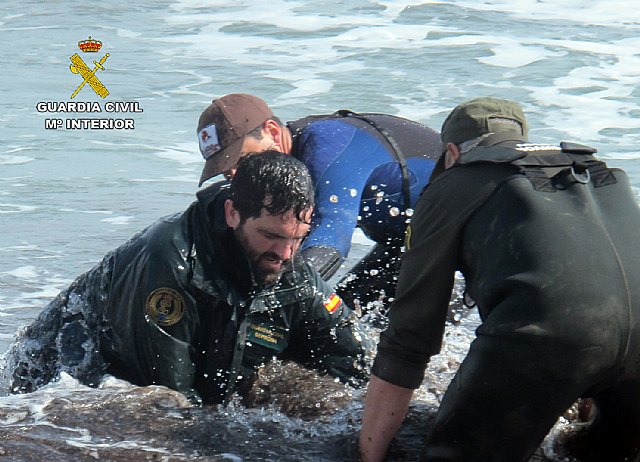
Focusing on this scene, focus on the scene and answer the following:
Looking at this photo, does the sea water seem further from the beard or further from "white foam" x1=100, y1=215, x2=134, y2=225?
the beard

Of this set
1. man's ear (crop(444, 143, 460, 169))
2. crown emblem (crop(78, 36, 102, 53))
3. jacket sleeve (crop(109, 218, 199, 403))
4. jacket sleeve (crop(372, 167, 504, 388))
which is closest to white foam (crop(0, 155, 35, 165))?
crown emblem (crop(78, 36, 102, 53))

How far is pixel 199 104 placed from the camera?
12.2 meters

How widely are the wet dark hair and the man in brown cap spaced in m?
0.75

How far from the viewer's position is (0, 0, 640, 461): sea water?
3506mm

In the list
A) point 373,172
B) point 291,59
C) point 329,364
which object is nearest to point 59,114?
point 291,59

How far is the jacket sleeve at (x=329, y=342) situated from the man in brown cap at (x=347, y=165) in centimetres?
43

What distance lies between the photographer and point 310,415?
3709 mm

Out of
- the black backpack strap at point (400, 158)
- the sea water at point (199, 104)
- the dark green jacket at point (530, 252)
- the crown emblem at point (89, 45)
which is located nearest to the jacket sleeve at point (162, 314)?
the sea water at point (199, 104)

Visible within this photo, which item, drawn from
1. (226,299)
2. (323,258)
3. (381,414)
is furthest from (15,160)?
(381,414)

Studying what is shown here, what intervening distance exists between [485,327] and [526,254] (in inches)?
8.5

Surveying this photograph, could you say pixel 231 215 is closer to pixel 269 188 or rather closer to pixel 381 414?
pixel 269 188

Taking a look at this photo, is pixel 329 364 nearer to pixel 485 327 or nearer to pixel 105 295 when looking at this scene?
pixel 105 295

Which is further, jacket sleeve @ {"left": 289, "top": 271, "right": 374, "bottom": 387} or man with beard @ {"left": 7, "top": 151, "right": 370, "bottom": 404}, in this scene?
jacket sleeve @ {"left": 289, "top": 271, "right": 374, "bottom": 387}

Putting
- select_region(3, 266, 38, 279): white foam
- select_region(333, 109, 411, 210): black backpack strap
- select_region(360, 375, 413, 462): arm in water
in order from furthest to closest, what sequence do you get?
select_region(3, 266, 38, 279): white foam < select_region(333, 109, 411, 210): black backpack strap < select_region(360, 375, 413, 462): arm in water
